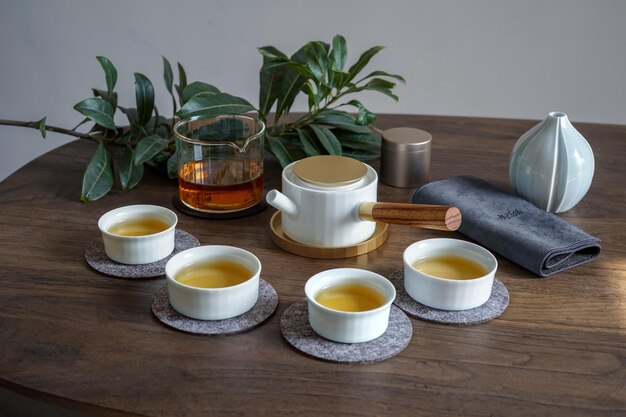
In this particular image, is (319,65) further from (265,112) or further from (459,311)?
(459,311)

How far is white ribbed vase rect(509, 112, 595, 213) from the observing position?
140 centimetres

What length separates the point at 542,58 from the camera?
275 cm

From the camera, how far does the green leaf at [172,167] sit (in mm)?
1529

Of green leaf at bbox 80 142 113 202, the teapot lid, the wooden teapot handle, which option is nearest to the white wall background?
green leaf at bbox 80 142 113 202

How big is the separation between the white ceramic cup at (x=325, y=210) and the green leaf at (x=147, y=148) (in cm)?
32

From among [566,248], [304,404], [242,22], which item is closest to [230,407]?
[304,404]

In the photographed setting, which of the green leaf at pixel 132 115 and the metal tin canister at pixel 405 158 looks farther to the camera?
the green leaf at pixel 132 115

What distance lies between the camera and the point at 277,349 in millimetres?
1021

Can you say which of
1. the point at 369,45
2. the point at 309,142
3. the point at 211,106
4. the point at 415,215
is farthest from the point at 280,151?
the point at 369,45

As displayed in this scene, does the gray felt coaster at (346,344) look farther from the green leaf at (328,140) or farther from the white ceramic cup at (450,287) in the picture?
the green leaf at (328,140)

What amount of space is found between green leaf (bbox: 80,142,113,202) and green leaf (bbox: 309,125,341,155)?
40cm

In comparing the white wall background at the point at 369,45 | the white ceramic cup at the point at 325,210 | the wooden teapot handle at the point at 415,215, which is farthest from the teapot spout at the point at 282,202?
the white wall background at the point at 369,45

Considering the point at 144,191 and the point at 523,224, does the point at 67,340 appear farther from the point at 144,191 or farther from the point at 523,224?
the point at 523,224

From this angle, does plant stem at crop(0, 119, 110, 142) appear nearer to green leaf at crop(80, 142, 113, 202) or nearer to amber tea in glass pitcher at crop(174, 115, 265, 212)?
green leaf at crop(80, 142, 113, 202)
